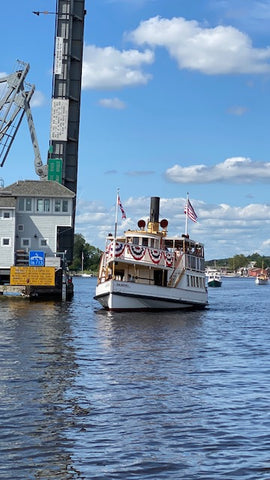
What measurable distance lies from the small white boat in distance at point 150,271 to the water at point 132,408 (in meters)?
15.0

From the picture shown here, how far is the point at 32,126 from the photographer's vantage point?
88.1m

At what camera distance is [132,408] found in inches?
740

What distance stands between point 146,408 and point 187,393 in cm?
264

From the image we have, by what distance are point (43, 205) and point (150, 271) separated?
20755 mm

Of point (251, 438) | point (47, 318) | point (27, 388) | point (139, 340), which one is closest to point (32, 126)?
point (47, 318)

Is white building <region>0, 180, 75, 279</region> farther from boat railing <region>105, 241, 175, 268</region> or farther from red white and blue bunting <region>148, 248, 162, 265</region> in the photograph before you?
red white and blue bunting <region>148, 248, 162, 265</region>

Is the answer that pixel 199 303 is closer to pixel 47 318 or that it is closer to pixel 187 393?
pixel 47 318

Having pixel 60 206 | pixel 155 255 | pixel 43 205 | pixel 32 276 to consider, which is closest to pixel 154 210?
pixel 155 255

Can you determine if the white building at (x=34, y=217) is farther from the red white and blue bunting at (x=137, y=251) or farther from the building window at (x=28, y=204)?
the red white and blue bunting at (x=137, y=251)

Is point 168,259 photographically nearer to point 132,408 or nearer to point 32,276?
point 32,276

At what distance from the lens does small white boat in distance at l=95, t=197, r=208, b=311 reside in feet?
→ 172

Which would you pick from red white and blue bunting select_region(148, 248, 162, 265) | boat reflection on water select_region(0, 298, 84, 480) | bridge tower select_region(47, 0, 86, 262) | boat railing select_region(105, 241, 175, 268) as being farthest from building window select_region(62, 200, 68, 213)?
boat reflection on water select_region(0, 298, 84, 480)

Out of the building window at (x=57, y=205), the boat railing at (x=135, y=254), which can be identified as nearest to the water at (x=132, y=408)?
the boat railing at (x=135, y=254)

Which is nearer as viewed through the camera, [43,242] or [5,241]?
[5,241]
